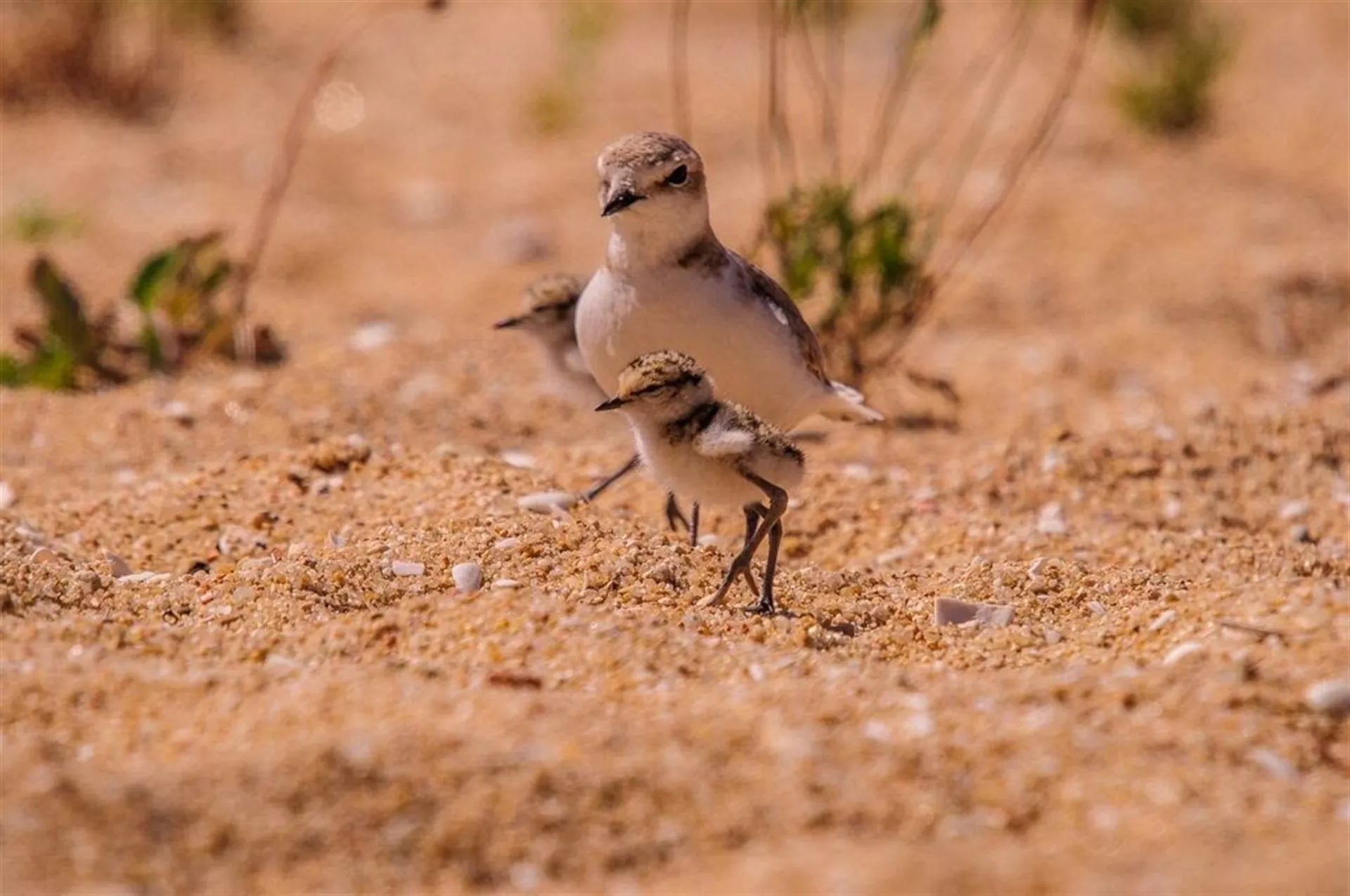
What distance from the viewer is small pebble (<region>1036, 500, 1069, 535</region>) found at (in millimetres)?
5652

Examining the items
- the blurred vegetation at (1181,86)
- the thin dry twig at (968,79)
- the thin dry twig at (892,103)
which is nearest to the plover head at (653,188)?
the thin dry twig at (892,103)

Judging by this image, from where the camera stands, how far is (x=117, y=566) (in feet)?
16.2

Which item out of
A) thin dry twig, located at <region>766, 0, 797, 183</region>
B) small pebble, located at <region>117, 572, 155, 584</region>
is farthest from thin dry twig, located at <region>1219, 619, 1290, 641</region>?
thin dry twig, located at <region>766, 0, 797, 183</region>

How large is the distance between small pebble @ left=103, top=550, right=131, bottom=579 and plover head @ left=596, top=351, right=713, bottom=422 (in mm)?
1361

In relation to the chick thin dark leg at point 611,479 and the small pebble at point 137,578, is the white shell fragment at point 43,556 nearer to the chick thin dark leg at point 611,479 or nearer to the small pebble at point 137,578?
the small pebble at point 137,578

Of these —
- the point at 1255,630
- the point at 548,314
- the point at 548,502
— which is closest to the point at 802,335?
the point at 548,502

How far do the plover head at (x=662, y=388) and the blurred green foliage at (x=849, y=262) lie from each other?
2195 millimetres

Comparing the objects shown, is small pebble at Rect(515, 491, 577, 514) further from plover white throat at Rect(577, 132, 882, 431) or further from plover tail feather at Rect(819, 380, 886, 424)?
plover tail feather at Rect(819, 380, 886, 424)

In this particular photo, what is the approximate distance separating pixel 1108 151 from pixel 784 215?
15.4ft

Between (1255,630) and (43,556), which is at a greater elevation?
(43,556)

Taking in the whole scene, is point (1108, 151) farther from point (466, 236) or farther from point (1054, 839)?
point (1054, 839)

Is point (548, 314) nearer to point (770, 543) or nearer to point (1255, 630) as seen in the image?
point (770, 543)

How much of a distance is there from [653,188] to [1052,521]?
65.2 inches

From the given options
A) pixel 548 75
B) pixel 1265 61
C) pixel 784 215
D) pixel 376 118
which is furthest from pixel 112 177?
pixel 1265 61
